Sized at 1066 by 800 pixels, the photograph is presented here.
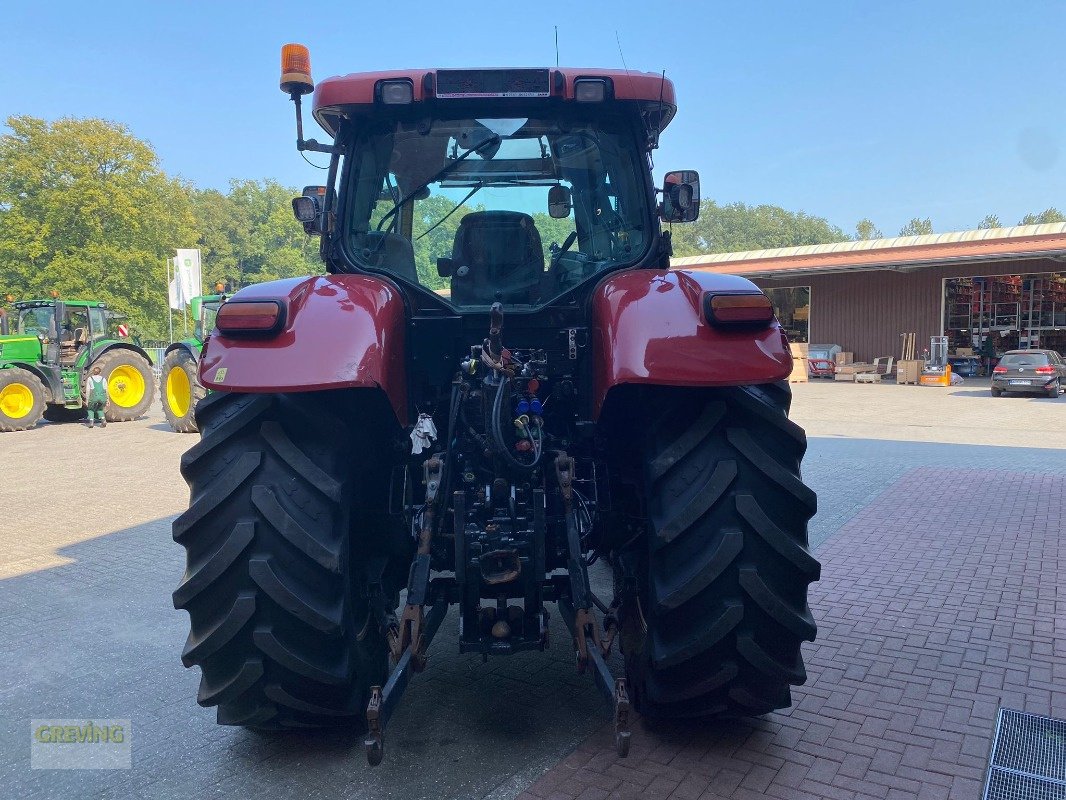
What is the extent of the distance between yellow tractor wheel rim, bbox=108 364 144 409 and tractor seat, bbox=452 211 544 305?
1532 cm

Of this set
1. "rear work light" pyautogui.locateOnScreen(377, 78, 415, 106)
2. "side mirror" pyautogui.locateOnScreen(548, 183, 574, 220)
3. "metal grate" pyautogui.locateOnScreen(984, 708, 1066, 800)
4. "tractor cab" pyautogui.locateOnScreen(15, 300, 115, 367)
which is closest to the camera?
"metal grate" pyautogui.locateOnScreen(984, 708, 1066, 800)

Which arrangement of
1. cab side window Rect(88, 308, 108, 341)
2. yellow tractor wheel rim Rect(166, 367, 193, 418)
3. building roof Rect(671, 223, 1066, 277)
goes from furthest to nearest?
building roof Rect(671, 223, 1066, 277) → cab side window Rect(88, 308, 108, 341) → yellow tractor wheel rim Rect(166, 367, 193, 418)

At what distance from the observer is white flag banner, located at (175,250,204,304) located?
19.9 meters

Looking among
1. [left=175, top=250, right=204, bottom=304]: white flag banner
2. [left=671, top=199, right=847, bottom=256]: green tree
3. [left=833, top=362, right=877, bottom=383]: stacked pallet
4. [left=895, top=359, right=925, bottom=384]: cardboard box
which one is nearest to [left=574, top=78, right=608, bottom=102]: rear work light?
[left=175, top=250, right=204, bottom=304]: white flag banner

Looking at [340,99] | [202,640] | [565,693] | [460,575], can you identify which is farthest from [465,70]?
[565,693]

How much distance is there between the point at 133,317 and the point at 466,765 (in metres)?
39.0

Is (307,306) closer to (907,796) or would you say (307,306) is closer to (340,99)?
(340,99)

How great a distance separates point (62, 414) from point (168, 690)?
15.8 m

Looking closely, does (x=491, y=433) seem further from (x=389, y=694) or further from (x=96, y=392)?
(x=96, y=392)

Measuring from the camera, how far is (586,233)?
374 centimetres

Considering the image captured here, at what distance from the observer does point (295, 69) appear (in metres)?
3.58

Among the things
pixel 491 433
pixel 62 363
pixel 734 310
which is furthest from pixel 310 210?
pixel 62 363

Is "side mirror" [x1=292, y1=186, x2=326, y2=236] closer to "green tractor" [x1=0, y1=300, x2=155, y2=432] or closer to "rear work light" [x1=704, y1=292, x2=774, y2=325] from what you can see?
"rear work light" [x1=704, y1=292, x2=774, y2=325]

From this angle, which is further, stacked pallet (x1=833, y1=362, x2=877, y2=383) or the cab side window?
stacked pallet (x1=833, y1=362, x2=877, y2=383)
